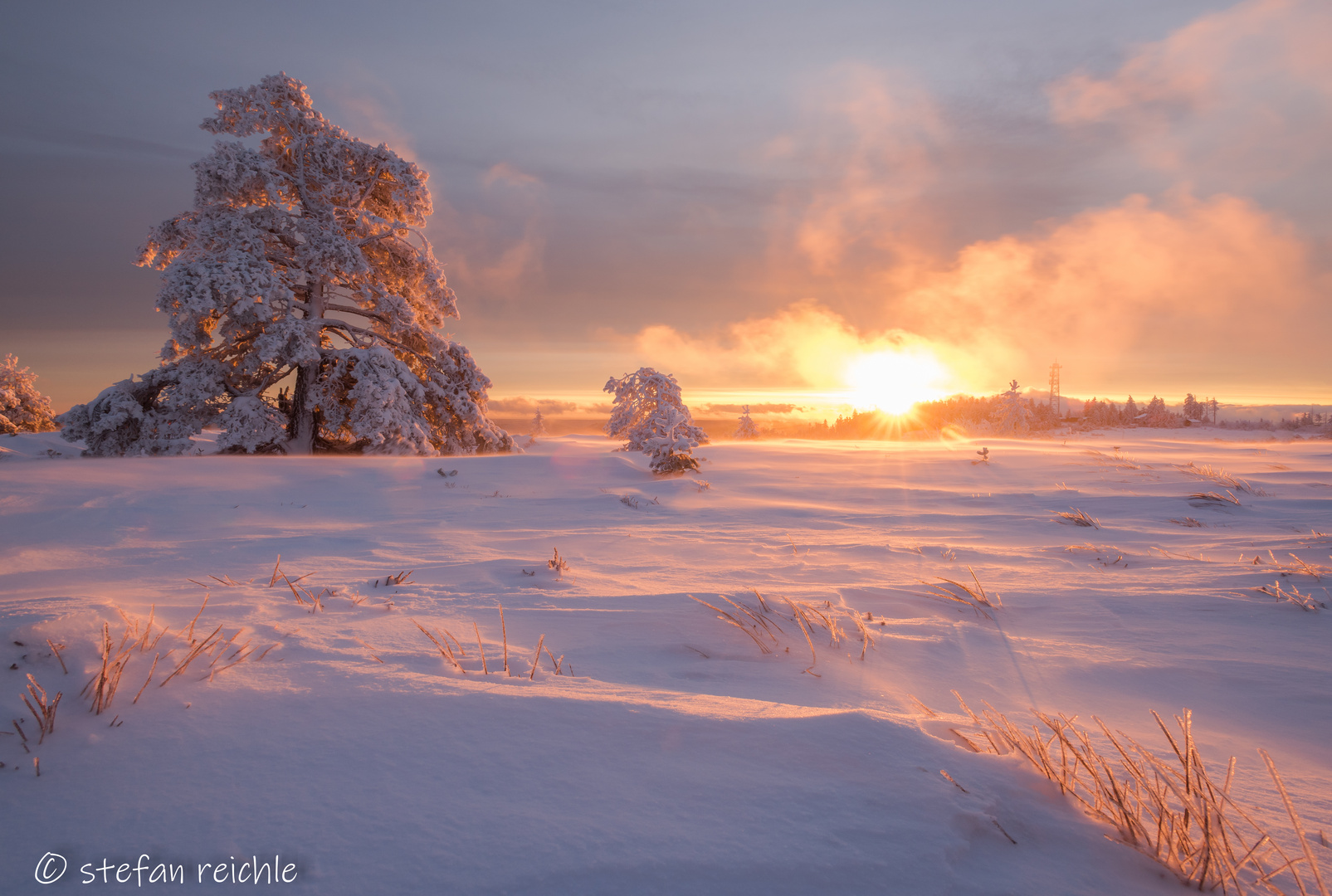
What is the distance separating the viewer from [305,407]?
952 cm

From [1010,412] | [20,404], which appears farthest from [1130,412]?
[20,404]

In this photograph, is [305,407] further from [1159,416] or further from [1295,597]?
[1159,416]

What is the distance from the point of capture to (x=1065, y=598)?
2723mm

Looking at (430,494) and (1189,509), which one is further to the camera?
(430,494)

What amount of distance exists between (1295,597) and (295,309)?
1184 cm

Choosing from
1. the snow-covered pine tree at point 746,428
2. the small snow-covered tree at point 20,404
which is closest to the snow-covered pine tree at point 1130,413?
the snow-covered pine tree at point 746,428

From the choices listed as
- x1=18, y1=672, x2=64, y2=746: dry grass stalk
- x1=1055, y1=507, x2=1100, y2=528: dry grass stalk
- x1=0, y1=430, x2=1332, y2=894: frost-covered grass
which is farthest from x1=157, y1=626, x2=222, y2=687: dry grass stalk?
x1=1055, y1=507, x2=1100, y2=528: dry grass stalk

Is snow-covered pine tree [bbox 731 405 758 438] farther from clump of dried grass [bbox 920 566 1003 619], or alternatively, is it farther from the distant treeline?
clump of dried grass [bbox 920 566 1003 619]

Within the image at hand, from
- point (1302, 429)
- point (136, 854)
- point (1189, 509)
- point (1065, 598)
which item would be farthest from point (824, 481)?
point (1302, 429)

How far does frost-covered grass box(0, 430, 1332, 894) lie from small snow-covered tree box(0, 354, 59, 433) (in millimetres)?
15132

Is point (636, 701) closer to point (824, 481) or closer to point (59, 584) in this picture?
A: point (59, 584)

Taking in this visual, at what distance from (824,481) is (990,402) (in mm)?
26561

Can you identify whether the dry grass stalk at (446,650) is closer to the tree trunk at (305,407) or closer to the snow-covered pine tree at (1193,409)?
the tree trunk at (305,407)

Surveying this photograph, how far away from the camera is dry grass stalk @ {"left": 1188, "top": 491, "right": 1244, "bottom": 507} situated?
15.8 feet
